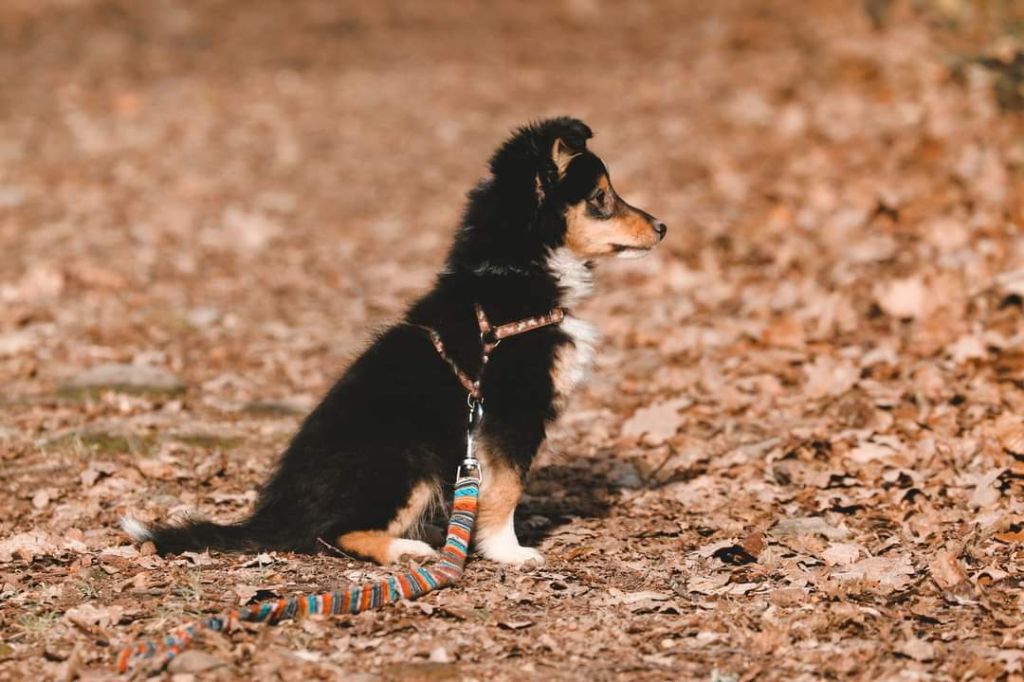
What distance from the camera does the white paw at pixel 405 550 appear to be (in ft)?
16.4

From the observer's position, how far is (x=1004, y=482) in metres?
5.77

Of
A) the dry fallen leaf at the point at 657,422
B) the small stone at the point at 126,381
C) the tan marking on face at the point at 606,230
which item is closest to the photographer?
the tan marking on face at the point at 606,230

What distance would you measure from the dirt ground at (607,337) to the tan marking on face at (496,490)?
0.25m

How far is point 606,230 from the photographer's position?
5641 mm

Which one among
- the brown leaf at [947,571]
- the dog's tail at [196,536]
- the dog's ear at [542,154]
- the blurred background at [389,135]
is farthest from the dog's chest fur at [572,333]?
the blurred background at [389,135]

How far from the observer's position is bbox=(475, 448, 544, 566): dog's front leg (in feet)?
17.1

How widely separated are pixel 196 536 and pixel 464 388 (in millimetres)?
1341

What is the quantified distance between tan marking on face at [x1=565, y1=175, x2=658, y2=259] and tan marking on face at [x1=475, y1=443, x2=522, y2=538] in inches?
43.5

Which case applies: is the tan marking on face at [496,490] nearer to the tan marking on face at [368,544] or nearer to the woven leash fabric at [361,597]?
the woven leash fabric at [361,597]

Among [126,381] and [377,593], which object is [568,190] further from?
[126,381]

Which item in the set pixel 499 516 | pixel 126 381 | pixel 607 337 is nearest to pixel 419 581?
pixel 499 516

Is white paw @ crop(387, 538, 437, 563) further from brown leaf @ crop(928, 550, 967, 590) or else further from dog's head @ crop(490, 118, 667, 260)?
brown leaf @ crop(928, 550, 967, 590)

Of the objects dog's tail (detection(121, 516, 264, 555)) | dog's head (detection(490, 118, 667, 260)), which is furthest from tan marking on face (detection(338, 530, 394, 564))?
dog's head (detection(490, 118, 667, 260))

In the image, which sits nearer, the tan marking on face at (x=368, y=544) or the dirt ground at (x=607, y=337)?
the dirt ground at (x=607, y=337)
